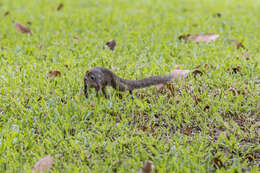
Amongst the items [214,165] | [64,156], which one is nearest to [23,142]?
[64,156]

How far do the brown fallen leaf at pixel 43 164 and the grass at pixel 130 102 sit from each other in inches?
2.1

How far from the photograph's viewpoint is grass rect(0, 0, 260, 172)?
3.04 meters

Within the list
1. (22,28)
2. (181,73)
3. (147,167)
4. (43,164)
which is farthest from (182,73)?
(22,28)

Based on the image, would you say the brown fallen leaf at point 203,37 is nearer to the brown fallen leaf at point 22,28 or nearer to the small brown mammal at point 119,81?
the small brown mammal at point 119,81

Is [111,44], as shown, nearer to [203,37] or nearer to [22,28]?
[203,37]

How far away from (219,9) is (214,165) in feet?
21.3

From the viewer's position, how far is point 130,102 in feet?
12.9

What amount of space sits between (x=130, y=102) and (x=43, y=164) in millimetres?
1342

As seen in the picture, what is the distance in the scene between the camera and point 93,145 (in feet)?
10.4

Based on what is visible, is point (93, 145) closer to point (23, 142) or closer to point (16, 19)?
point (23, 142)

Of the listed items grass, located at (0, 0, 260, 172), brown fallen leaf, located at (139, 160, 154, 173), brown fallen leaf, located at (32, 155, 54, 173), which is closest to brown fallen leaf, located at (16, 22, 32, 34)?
grass, located at (0, 0, 260, 172)

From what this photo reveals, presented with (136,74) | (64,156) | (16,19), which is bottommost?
(64,156)

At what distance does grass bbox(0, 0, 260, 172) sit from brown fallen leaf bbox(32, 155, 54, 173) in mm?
53

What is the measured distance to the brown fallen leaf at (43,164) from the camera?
2857mm
